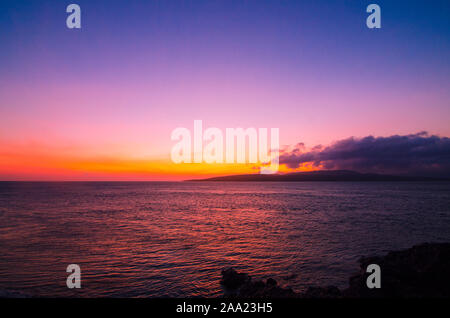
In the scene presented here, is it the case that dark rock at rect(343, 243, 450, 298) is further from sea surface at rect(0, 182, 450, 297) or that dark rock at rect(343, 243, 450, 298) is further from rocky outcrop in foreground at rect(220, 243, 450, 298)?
sea surface at rect(0, 182, 450, 297)

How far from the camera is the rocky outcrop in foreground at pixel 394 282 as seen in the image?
11250 mm

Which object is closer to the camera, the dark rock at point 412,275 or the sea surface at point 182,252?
the dark rock at point 412,275

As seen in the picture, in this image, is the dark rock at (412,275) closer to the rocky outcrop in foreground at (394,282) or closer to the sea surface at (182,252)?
the rocky outcrop in foreground at (394,282)

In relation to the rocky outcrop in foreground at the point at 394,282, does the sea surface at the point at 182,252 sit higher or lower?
lower

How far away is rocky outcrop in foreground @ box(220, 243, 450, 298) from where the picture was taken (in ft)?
36.9

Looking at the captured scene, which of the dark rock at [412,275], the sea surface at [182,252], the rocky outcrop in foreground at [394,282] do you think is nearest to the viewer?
→ the rocky outcrop in foreground at [394,282]

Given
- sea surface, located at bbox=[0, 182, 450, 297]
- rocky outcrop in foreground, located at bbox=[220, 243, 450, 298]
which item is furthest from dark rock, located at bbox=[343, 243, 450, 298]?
sea surface, located at bbox=[0, 182, 450, 297]

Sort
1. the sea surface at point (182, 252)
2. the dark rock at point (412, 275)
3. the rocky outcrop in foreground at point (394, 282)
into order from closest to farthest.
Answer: the rocky outcrop in foreground at point (394, 282)
the dark rock at point (412, 275)
the sea surface at point (182, 252)

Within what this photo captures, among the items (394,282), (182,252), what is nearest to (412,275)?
(394,282)

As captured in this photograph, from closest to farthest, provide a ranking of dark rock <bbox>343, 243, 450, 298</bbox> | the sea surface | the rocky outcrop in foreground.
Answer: the rocky outcrop in foreground
dark rock <bbox>343, 243, 450, 298</bbox>
the sea surface

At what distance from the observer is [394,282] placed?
12.2 m

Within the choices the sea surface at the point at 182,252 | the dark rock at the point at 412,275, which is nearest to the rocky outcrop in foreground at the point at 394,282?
the dark rock at the point at 412,275

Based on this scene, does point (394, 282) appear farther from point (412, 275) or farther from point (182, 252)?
point (182, 252)
